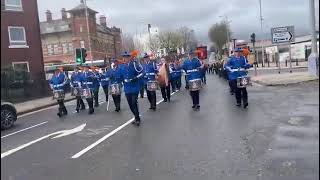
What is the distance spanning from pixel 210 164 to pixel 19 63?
27308 mm

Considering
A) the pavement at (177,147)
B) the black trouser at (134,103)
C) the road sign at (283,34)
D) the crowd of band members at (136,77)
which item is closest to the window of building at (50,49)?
the road sign at (283,34)

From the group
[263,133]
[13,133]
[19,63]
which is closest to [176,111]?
[13,133]

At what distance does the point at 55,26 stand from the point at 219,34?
116ft

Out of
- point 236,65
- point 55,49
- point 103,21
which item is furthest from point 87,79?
point 103,21

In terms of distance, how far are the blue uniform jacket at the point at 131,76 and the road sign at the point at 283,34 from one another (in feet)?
49.8

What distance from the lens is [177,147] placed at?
8.70m

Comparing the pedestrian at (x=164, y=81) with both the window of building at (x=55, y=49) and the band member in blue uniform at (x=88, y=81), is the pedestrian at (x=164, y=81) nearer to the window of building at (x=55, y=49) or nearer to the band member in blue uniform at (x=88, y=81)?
the band member in blue uniform at (x=88, y=81)

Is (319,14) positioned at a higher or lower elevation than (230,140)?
higher

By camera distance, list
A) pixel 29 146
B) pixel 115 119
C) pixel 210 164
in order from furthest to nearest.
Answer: pixel 115 119 → pixel 29 146 → pixel 210 164

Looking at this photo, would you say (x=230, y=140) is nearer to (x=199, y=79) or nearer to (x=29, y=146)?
(x=29, y=146)

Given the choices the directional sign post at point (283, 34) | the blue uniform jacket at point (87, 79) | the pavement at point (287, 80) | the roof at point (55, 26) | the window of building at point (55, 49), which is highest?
the roof at point (55, 26)

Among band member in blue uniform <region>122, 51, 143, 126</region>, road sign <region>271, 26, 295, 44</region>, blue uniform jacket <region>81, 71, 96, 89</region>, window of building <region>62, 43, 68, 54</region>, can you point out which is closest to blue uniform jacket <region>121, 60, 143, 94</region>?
band member in blue uniform <region>122, 51, 143, 126</region>

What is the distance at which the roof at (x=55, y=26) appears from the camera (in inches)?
3265

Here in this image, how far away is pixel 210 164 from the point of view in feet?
23.6
